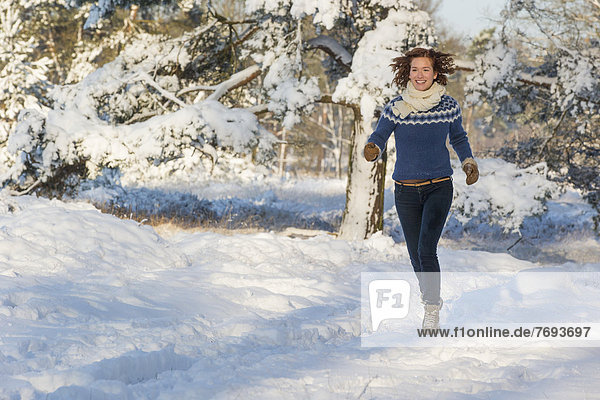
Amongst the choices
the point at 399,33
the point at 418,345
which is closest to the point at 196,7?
the point at 399,33

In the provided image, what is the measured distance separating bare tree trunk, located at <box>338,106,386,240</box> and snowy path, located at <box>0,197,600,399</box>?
3616 millimetres

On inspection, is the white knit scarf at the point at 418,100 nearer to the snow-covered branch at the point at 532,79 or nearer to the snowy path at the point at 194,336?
the snowy path at the point at 194,336

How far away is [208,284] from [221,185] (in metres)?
18.2

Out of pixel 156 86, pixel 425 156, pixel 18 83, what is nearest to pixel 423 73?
pixel 425 156

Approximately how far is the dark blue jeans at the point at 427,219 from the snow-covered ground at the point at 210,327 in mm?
574

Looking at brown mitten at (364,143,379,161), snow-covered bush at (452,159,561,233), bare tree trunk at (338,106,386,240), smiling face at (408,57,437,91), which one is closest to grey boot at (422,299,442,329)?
brown mitten at (364,143,379,161)

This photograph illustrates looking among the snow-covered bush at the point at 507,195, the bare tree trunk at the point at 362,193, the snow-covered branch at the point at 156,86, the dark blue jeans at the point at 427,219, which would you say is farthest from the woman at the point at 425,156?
the snow-covered branch at the point at 156,86

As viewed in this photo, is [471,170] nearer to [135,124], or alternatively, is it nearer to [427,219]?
[427,219]

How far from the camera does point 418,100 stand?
14.2 feet

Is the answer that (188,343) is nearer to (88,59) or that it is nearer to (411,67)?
(411,67)

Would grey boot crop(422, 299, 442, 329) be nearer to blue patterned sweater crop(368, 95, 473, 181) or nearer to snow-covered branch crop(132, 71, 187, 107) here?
blue patterned sweater crop(368, 95, 473, 181)

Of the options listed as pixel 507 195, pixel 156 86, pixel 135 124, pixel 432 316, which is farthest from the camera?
pixel 156 86

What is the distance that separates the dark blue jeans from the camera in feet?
14.1

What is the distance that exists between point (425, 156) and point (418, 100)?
1.32 feet
